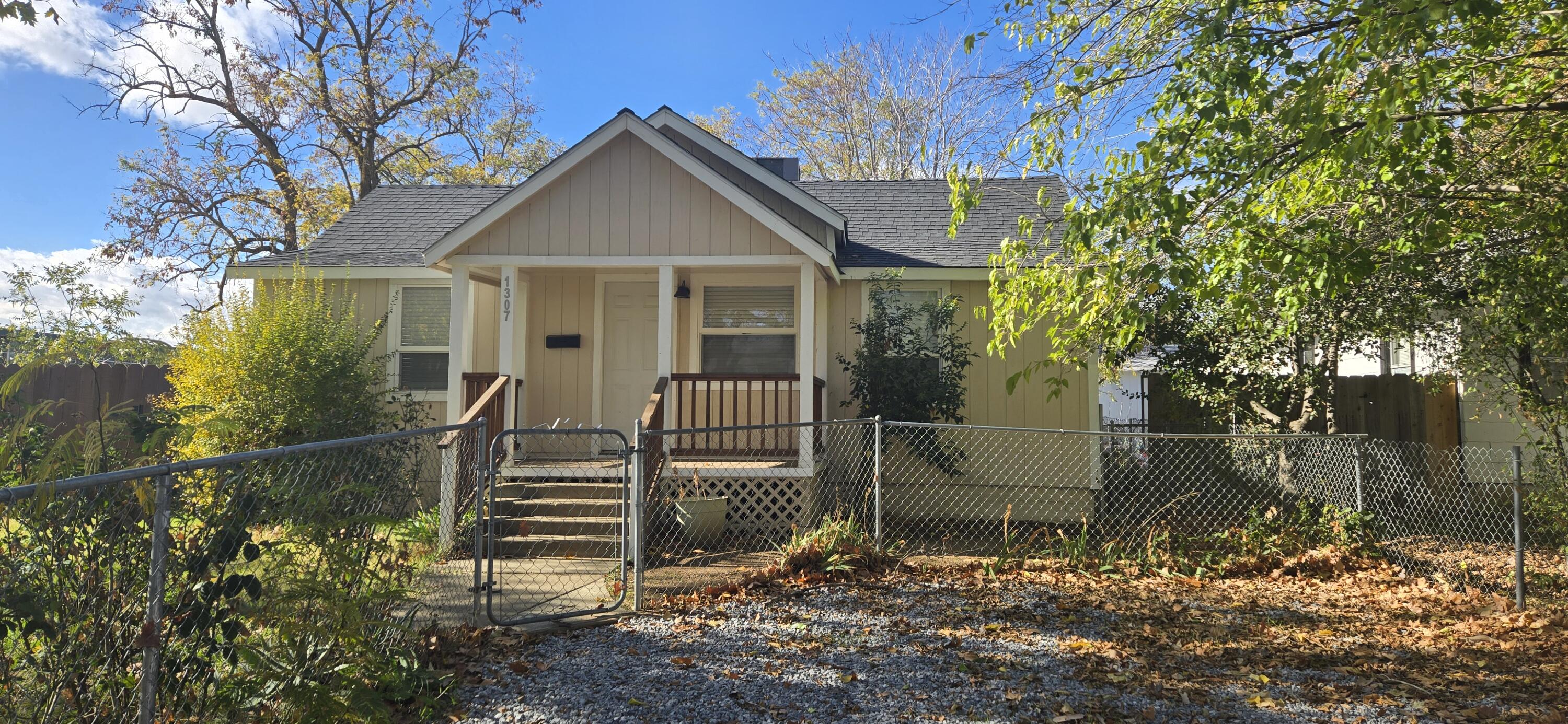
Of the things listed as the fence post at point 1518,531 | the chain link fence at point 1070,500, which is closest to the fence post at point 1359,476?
the chain link fence at point 1070,500

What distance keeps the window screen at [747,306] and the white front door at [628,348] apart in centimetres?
70

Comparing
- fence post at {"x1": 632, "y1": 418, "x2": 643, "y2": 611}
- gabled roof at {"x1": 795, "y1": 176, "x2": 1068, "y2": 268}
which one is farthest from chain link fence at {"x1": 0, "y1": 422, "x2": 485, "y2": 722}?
gabled roof at {"x1": 795, "y1": 176, "x2": 1068, "y2": 268}

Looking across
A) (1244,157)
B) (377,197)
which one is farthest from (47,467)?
(377,197)

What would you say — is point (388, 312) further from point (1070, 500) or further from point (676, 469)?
point (1070, 500)

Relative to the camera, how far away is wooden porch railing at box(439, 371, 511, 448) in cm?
840

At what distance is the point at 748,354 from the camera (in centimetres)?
977

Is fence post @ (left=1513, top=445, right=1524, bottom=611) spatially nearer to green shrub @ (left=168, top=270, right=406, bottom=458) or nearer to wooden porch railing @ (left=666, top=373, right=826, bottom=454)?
wooden porch railing @ (left=666, top=373, right=826, bottom=454)

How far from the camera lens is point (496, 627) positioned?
5078 millimetres

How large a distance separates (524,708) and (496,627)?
1244mm

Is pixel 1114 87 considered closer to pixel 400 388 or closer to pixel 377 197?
pixel 400 388

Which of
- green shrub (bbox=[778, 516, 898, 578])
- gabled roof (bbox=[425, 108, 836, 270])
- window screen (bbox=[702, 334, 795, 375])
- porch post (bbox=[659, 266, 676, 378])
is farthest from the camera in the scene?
window screen (bbox=[702, 334, 795, 375])

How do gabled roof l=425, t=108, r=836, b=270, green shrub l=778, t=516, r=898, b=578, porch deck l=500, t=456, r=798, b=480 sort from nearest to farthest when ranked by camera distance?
green shrub l=778, t=516, r=898, b=578 < porch deck l=500, t=456, r=798, b=480 < gabled roof l=425, t=108, r=836, b=270

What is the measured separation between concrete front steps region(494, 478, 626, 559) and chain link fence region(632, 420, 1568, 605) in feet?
1.33

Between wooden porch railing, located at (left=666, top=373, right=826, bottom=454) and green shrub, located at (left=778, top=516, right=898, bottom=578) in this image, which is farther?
wooden porch railing, located at (left=666, top=373, right=826, bottom=454)
